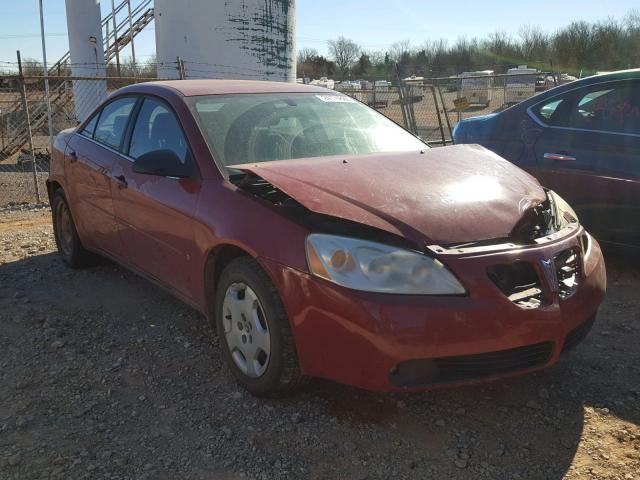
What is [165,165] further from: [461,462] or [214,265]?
[461,462]

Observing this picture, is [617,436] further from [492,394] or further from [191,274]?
[191,274]

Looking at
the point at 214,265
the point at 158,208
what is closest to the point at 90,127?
the point at 158,208

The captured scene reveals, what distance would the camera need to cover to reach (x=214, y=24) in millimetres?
12938

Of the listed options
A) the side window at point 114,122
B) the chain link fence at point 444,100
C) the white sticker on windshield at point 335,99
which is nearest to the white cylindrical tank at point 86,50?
the chain link fence at point 444,100

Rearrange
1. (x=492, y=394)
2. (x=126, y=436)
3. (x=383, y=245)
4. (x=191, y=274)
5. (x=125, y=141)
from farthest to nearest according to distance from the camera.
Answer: (x=125, y=141), (x=191, y=274), (x=492, y=394), (x=126, y=436), (x=383, y=245)

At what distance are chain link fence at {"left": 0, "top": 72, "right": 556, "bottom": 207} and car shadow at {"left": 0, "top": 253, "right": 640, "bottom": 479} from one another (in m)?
6.44

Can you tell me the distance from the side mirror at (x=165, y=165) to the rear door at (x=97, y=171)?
0.97 meters

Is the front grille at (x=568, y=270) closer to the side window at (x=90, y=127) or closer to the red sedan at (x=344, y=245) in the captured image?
the red sedan at (x=344, y=245)

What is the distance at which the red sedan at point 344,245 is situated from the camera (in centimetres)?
248

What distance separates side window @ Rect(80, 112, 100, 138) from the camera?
15.8 ft

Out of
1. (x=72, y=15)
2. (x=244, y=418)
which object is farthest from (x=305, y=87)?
(x=72, y=15)

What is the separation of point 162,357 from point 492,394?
73.2 inches

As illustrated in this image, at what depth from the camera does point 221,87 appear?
4008mm

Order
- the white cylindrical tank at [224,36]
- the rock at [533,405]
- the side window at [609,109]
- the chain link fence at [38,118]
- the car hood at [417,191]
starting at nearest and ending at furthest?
the car hood at [417,191], the rock at [533,405], the side window at [609,109], the white cylindrical tank at [224,36], the chain link fence at [38,118]
